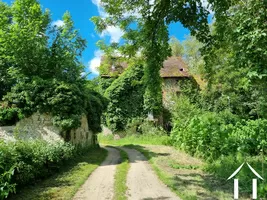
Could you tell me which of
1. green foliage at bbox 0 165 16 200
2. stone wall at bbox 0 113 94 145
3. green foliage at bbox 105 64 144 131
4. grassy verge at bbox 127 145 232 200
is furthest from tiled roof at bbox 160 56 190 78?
green foliage at bbox 0 165 16 200

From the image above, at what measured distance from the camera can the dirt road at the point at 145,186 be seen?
782 centimetres

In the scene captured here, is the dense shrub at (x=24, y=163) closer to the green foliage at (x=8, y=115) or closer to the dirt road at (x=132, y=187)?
the dirt road at (x=132, y=187)

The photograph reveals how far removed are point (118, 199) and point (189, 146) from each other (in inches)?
395

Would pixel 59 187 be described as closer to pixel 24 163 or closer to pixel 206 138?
pixel 24 163

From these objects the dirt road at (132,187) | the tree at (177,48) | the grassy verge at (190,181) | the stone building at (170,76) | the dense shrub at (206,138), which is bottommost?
the dirt road at (132,187)

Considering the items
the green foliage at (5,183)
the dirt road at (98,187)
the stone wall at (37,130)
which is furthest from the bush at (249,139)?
the green foliage at (5,183)

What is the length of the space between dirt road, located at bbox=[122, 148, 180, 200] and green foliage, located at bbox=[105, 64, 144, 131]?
20.1 metres

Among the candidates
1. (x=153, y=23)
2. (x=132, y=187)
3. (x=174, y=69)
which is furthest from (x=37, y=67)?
(x=174, y=69)

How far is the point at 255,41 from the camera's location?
559 centimetres

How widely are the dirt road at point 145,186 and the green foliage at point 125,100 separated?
20139mm

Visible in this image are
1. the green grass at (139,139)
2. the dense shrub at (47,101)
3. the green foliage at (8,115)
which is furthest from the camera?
the green grass at (139,139)

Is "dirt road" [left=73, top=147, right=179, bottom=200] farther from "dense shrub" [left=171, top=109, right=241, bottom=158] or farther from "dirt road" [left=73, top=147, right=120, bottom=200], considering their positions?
"dense shrub" [left=171, top=109, right=241, bottom=158]

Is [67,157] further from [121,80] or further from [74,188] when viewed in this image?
[121,80]

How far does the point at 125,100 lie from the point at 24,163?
2449 cm
